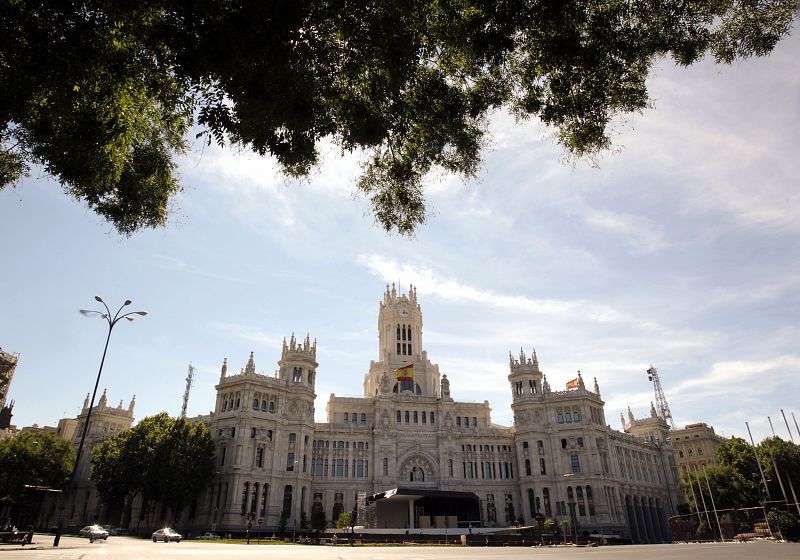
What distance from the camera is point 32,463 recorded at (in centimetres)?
6281

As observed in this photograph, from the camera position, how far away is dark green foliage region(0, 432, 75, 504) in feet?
199

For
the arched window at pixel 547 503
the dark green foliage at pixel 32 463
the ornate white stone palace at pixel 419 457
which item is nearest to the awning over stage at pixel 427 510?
the ornate white stone palace at pixel 419 457

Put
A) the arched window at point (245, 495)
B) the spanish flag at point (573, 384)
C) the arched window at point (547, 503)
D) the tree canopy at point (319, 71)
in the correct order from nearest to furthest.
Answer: the tree canopy at point (319, 71), the arched window at point (245, 495), the arched window at point (547, 503), the spanish flag at point (573, 384)

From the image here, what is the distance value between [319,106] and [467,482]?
229 ft

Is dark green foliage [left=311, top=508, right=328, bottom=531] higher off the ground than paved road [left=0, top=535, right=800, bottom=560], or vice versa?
dark green foliage [left=311, top=508, right=328, bottom=531]

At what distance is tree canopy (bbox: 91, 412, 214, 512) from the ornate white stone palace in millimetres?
4210

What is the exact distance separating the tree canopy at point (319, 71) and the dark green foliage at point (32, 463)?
6145cm

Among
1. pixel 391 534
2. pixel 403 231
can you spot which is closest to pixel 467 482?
pixel 391 534

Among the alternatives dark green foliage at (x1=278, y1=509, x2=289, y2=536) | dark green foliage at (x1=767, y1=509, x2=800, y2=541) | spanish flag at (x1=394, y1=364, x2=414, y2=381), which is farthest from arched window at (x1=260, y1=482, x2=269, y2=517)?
dark green foliage at (x1=767, y1=509, x2=800, y2=541)

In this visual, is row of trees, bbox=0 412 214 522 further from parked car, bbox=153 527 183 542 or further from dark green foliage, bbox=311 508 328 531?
dark green foliage, bbox=311 508 328 531

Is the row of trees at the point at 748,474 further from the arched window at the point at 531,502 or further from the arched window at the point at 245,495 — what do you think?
the arched window at the point at 245,495

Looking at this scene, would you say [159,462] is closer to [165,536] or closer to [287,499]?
[165,536]

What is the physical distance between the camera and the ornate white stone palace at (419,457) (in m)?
64.3

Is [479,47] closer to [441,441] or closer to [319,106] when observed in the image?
[319,106]
